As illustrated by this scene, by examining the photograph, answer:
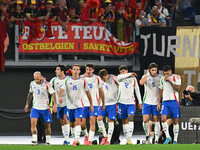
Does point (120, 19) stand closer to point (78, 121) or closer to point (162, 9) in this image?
point (162, 9)

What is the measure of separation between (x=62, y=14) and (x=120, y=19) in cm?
214

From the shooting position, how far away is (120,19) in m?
23.3

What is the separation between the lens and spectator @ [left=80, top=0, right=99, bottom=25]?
23.0 meters

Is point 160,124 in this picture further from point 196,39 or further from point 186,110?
point 196,39

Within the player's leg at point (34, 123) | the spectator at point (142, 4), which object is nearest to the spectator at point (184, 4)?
the spectator at point (142, 4)

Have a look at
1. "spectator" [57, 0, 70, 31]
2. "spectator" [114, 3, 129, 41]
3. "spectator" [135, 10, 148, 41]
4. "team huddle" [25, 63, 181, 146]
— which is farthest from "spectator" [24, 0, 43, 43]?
"team huddle" [25, 63, 181, 146]

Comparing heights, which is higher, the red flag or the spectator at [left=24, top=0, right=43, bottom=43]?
the spectator at [left=24, top=0, right=43, bottom=43]

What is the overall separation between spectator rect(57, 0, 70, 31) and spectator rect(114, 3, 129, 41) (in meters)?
1.81

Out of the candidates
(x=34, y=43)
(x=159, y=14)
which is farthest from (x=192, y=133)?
(x=34, y=43)

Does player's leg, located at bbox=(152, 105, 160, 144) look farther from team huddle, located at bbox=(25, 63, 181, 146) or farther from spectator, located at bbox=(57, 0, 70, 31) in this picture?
spectator, located at bbox=(57, 0, 70, 31)

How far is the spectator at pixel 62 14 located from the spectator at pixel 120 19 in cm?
181

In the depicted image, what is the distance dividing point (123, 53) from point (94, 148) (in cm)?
883

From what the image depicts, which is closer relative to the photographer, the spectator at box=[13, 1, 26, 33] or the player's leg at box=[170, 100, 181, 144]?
the player's leg at box=[170, 100, 181, 144]

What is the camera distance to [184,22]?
81.1ft
